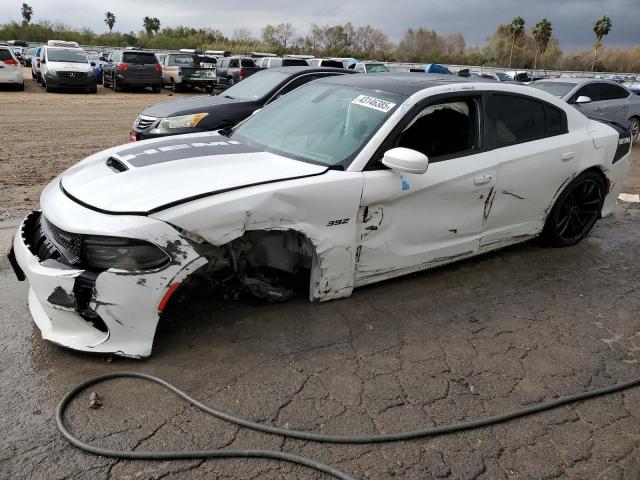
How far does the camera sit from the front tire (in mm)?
4789

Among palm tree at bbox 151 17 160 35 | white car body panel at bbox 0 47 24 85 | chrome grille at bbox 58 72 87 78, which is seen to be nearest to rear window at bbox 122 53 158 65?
chrome grille at bbox 58 72 87 78

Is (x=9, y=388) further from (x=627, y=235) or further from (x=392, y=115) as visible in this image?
(x=627, y=235)

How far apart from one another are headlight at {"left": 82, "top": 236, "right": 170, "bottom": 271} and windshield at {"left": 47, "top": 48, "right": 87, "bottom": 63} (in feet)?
64.2

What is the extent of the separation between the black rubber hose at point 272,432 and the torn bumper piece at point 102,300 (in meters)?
0.20

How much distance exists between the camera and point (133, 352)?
2877 mm

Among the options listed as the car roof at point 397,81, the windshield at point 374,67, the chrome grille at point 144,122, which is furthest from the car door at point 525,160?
the windshield at point 374,67

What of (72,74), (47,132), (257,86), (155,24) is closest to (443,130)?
(257,86)

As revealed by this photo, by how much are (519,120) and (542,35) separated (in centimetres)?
7041

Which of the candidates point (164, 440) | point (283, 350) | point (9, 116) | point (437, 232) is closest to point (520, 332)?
point (437, 232)

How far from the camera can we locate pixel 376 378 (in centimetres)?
294

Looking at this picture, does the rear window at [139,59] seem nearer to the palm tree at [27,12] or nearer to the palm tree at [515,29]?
the palm tree at [515,29]

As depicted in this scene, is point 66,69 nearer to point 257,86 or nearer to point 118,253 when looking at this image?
point 257,86

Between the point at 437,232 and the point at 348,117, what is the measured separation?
1058 mm

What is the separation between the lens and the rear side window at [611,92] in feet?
38.2
